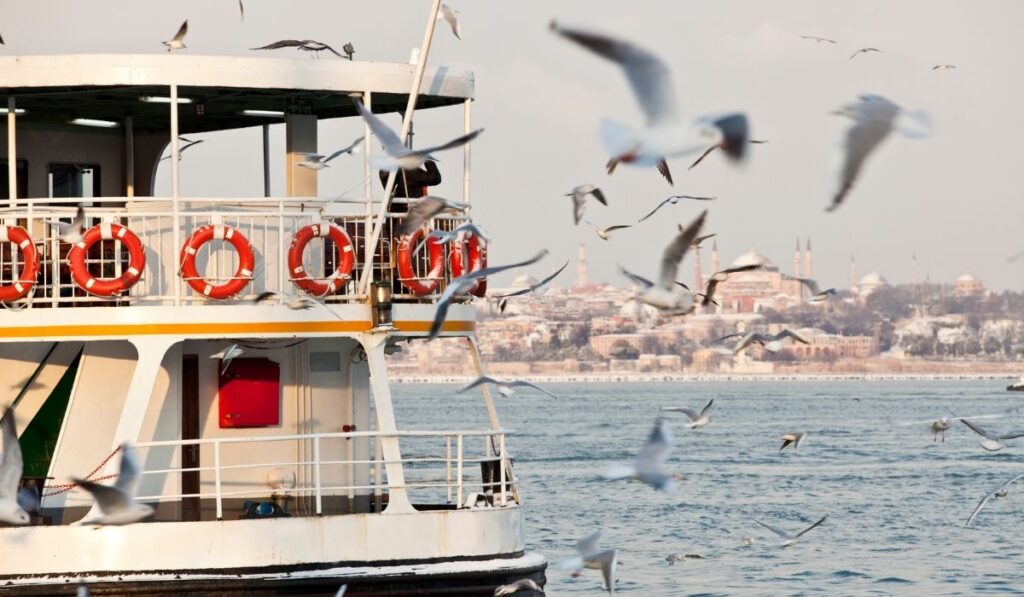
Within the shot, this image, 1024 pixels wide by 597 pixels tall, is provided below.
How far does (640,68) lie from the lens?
Result: 9219 mm

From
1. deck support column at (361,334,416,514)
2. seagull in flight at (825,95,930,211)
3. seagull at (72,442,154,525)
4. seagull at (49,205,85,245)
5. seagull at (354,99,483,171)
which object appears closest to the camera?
seagull in flight at (825,95,930,211)

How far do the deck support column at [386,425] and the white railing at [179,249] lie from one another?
46 cm

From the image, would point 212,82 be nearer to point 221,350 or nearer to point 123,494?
point 221,350

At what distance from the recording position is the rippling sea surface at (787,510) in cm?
3062

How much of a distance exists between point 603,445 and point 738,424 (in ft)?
68.5

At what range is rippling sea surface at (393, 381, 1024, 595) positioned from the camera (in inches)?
1206

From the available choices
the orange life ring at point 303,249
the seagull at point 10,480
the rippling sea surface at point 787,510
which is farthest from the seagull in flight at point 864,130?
the orange life ring at point 303,249

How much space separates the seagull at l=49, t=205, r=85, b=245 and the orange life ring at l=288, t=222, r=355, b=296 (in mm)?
1804

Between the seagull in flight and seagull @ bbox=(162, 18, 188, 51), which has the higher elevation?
seagull @ bbox=(162, 18, 188, 51)

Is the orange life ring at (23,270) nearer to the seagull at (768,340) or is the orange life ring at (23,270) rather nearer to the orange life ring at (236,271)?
the orange life ring at (236,271)

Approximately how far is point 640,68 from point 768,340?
6635mm

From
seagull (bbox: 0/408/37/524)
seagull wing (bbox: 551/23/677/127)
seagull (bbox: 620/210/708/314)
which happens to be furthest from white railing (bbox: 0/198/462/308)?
seagull wing (bbox: 551/23/677/127)

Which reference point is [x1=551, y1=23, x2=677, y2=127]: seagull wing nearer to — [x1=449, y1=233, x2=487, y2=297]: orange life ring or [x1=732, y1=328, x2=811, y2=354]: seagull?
[x1=732, y1=328, x2=811, y2=354]: seagull

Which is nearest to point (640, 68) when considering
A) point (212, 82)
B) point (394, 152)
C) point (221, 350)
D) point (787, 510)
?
point (394, 152)
